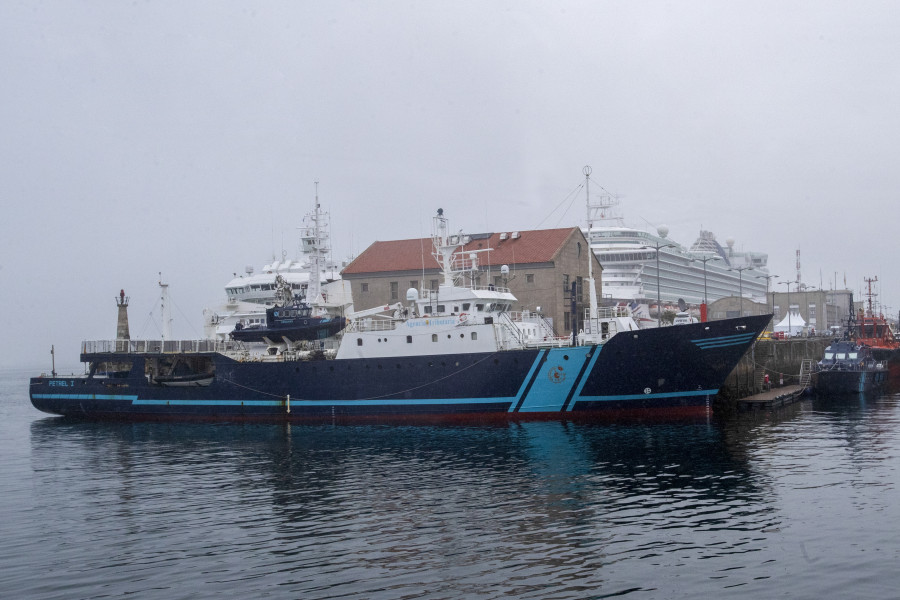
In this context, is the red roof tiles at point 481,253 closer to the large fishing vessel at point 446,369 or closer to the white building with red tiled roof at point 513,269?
the white building with red tiled roof at point 513,269

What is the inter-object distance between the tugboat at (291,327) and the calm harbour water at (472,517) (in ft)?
34.5

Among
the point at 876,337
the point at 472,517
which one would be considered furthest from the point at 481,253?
the point at 472,517

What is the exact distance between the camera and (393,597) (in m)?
12.5

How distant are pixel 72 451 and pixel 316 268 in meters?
18.4

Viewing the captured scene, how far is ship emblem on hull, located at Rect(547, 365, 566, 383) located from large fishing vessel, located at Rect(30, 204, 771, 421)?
6 cm

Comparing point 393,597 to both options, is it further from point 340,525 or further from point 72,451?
point 72,451

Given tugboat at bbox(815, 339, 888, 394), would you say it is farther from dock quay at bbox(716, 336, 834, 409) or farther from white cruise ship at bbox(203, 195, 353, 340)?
white cruise ship at bbox(203, 195, 353, 340)

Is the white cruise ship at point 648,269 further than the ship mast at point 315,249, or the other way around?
the white cruise ship at point 648,269

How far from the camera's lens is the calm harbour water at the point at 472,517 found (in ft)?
43.4

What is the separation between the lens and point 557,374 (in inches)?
1307

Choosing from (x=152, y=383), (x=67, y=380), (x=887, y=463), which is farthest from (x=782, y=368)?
(x=67, y=380)

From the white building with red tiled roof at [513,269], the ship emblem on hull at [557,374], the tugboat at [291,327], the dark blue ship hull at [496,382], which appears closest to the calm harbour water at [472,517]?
the dark blue ship hull at [496,382]

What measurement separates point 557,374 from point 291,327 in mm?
15498

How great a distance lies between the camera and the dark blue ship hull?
105ft
